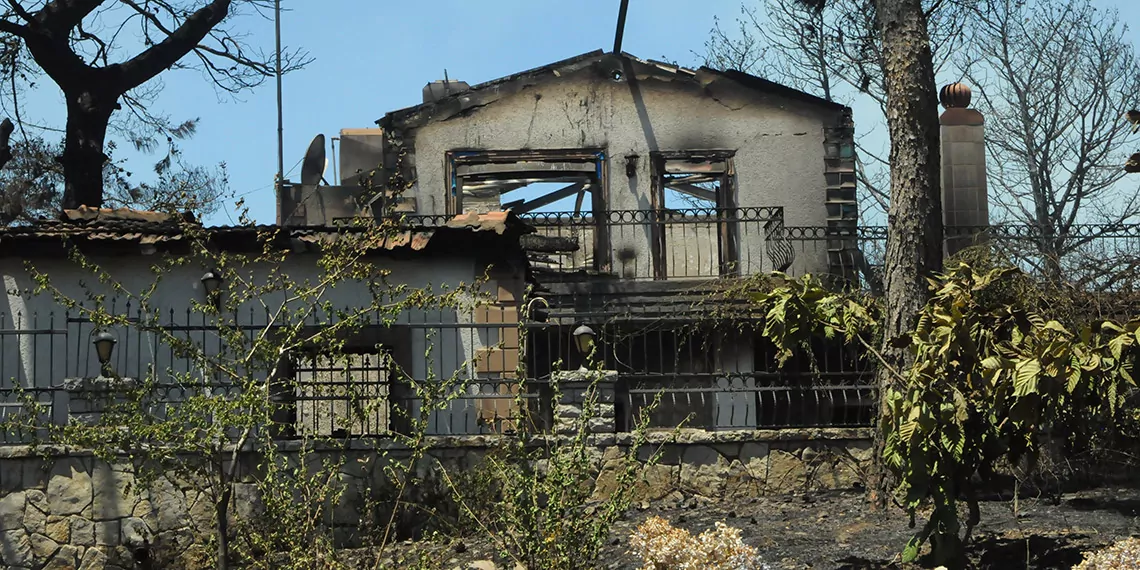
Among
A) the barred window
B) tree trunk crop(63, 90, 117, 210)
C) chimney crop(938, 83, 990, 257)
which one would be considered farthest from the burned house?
the barred window

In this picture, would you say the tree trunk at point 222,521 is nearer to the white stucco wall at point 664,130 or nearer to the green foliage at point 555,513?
the green foliage at point 555,513

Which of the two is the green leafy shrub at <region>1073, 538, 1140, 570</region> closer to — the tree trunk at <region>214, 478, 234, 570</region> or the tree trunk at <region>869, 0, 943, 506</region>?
the tree trunk at <region>869, 0, 943, 506</region>

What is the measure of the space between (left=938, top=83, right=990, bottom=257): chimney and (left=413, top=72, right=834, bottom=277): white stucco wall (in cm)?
218

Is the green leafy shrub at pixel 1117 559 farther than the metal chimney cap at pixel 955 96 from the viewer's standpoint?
No

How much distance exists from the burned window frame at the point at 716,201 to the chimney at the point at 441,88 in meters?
4.23

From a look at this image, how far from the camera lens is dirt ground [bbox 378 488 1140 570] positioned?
8.51m

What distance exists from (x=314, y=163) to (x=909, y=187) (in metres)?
11.5

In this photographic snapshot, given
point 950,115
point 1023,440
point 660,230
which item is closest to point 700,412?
point 660,230

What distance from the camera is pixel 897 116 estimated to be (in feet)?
36.9

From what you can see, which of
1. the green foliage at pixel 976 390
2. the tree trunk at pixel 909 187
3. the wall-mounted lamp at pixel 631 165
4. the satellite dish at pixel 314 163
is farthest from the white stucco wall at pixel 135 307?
the satellite dish at pixel 314 163

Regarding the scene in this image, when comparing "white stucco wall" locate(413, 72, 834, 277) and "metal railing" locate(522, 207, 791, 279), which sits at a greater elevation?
"white stucco wall" locate(413, 72, 834, 277)

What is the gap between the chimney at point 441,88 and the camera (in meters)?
→ 21.1

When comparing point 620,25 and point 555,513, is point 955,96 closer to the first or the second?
point 620,25

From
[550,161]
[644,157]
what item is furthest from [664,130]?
[550,161]
